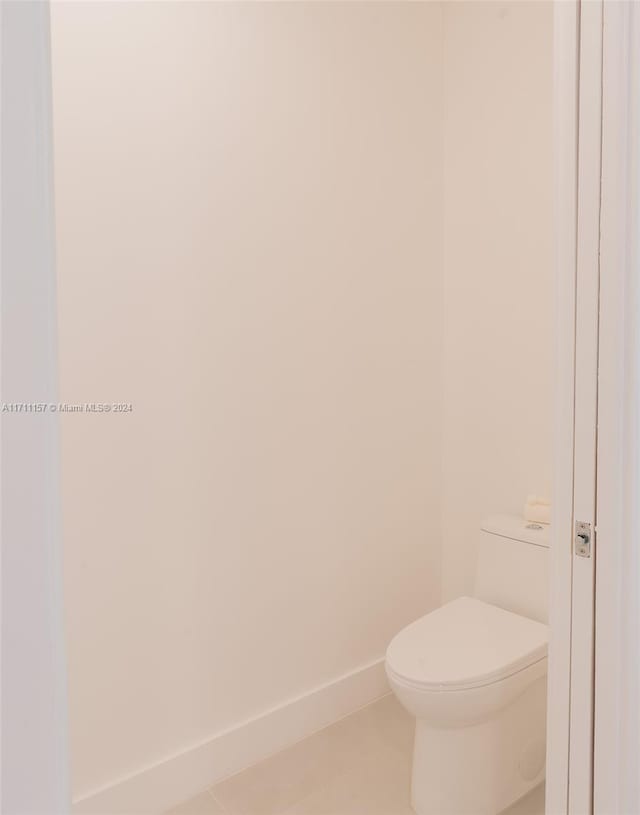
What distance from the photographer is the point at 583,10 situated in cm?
96

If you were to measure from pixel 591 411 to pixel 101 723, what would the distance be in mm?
1383

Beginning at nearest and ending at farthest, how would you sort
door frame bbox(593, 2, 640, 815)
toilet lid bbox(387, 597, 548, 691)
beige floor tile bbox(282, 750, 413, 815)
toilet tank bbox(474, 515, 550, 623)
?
door frame bbox(593, 2, 640, 815) < toilet lid bbox(387, 597, 548, 691) < beige floor tile bbox(282, 750, 413, 815) < toilet tank bbox(474, 515, 550, 623)

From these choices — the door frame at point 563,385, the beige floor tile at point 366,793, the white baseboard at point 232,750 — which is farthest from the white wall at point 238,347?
the door frame at point 563,385

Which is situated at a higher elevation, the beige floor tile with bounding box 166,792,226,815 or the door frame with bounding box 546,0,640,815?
the door frame with bounding box 546,0,640,815

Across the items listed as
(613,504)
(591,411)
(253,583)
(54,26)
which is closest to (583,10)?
(591,411)

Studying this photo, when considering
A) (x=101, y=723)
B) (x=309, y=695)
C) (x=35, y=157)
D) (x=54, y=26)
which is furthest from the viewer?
(x=309, y=695)

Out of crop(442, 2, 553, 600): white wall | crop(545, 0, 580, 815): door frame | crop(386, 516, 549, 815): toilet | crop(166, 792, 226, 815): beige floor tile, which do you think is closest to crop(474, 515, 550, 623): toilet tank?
crop(386, 516, 549, 815): toilet

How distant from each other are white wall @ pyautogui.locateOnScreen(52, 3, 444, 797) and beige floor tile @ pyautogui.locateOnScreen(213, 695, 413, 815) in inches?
6.8

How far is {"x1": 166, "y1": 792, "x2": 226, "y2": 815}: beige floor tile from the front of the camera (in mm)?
1512

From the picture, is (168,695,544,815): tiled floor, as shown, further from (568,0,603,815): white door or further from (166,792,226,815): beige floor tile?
(568,0,603,815): white door

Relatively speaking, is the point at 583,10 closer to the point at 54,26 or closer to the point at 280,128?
the point at 280,128

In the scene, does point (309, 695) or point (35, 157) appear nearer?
point (35, 157)

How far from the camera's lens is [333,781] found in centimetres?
162

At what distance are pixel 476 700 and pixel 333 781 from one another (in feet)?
1.84
